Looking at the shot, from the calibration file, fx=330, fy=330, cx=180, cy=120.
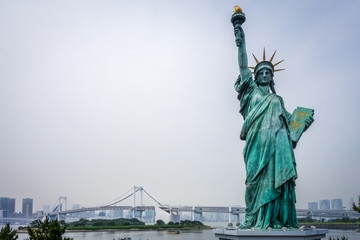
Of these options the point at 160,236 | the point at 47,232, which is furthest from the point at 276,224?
the point at 160,236

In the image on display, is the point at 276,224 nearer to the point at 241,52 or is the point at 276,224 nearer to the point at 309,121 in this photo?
the point at 309,121

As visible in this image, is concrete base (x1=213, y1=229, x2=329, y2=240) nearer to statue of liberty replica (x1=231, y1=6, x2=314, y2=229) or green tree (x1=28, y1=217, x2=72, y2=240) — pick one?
statue of liberty replica (x1=231, y1=6, x2=314, y2=229)

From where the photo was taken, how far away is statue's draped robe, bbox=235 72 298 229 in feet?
26.3

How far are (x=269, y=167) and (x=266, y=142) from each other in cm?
64

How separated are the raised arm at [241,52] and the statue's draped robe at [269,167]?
89 cm

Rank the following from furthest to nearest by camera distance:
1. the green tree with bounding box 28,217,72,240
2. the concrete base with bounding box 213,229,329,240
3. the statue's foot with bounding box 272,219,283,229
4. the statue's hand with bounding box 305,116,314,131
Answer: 1. the green tree with bounding box 28,217,72,240
2. the statue's hand with bounding box 305,116,314,131
3. the statue's foot with bounding box 272,219,283,229
4. the concrete base with bounding box 213,229,329,240

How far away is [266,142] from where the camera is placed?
27.5 ft

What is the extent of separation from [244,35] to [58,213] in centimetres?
6968

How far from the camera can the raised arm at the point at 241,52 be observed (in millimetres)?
9336

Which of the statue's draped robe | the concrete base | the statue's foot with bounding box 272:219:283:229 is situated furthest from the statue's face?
the concrete base

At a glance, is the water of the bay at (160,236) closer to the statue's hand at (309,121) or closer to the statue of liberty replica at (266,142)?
the statue of liberty replica at (266,142)

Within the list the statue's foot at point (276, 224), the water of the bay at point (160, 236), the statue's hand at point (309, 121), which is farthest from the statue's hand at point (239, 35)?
the water of the bay at point (160, 236)

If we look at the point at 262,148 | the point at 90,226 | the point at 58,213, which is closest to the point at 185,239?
the point at 90,226

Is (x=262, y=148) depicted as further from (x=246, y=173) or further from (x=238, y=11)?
(x=238, y=11)
